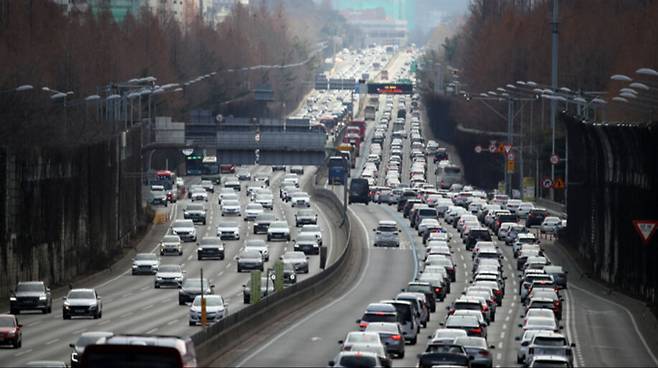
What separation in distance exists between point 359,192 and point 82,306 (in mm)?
77855

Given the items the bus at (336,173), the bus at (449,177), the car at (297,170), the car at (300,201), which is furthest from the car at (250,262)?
the car at (297,170)

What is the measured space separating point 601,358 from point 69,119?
81.2 m

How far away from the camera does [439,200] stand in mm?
133125

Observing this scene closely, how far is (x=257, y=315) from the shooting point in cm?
6016

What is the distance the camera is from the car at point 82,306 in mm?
68062

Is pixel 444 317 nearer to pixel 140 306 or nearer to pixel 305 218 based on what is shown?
pixel 140 306

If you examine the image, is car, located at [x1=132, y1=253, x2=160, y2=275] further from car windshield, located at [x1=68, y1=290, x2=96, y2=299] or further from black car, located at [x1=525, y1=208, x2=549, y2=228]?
black car, located at [x1=525, y1=208, x2=549, y2=228]

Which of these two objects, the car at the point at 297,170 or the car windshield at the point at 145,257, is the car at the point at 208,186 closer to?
the car at the point at 297,170

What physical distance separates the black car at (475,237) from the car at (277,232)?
35.0ft

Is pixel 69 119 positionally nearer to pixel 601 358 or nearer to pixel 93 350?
pixel 601 358

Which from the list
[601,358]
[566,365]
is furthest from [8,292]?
[566,365]

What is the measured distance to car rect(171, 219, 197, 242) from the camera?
113m

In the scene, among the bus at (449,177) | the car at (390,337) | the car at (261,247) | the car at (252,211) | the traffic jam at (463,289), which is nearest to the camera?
the traffic jam at (463,289)

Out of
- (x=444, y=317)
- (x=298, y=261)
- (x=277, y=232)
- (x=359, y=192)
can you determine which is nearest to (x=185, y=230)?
(x=277, y=232)
